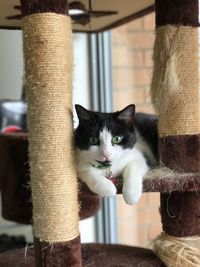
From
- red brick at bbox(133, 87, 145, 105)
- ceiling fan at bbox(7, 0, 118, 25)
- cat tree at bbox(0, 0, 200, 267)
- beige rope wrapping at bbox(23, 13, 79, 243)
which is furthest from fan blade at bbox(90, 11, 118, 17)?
red brick at bbox(133, 87, 145, 105)

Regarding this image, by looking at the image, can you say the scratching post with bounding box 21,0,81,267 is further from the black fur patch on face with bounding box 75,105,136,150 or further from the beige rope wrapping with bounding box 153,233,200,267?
the beige rope wrapping with bounding box 153,233,200,267

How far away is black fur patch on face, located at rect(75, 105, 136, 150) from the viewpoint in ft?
3.16

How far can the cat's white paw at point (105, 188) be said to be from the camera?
921mm

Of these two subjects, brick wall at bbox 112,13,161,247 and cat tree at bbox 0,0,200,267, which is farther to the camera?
brick wall at bbox 112,13,161,247

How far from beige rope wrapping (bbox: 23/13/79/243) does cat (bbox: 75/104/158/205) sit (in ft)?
0.17

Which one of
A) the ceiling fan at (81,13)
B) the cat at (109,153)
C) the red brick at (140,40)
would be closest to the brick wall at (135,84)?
the red brick at (140,40)

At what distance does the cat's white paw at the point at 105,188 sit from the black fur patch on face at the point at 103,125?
0.08 meters

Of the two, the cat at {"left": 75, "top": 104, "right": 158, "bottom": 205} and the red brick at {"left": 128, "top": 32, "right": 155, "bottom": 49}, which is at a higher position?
the red brick at {"left": 128, "top": 32, "right": 155, "bottom": 49}

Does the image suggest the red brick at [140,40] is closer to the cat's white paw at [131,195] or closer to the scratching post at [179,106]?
the scratching post at [179,106]

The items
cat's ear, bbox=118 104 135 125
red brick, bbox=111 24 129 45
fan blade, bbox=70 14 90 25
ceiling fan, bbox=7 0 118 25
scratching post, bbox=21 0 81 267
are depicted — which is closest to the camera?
scratching post, bbox=21 0 81 267

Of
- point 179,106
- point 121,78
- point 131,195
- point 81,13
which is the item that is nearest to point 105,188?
point 131,195

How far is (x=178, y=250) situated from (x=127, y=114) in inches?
13.2

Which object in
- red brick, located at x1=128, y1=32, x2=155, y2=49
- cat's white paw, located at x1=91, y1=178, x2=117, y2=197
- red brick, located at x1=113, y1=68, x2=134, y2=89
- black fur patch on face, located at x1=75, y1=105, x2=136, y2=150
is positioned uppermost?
red brick, located at x1=128, y1=32, x2=155, y2=49

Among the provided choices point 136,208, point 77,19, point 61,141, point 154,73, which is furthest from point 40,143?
point 136,208
